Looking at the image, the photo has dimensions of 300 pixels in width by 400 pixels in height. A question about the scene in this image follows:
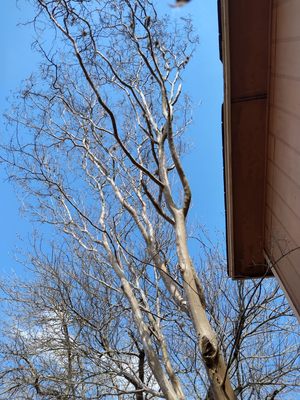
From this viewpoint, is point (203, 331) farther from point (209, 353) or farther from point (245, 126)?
point (245, 126)

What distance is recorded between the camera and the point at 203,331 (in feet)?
9.64

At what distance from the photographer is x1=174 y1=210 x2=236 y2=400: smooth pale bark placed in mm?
2699

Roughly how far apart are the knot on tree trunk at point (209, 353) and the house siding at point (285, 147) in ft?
2.65

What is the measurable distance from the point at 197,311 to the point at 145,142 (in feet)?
15.1

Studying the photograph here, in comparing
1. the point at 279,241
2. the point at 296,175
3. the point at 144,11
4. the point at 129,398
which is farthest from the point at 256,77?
the point at 129,398

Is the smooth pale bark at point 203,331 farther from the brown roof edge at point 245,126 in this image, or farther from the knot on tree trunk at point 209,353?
the brown roof edge at point 245,126

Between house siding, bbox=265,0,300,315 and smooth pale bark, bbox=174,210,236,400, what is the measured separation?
782 millimetres

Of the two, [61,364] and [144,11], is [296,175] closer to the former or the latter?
[144,11]

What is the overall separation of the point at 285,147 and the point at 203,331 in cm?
160

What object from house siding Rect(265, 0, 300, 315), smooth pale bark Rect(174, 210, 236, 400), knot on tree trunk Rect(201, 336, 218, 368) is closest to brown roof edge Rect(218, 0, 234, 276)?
house siding Rect(265, 0, 300, 315)

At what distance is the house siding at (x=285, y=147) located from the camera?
244 cm

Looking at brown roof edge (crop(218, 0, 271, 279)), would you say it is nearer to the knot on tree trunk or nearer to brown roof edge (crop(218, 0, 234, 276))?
brown roof edge (crop(218, 0, 234, 276))

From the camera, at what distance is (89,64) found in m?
5.55

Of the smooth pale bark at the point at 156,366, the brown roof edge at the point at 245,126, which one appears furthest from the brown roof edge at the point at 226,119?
the smooth pale bark at the point at 156,366
